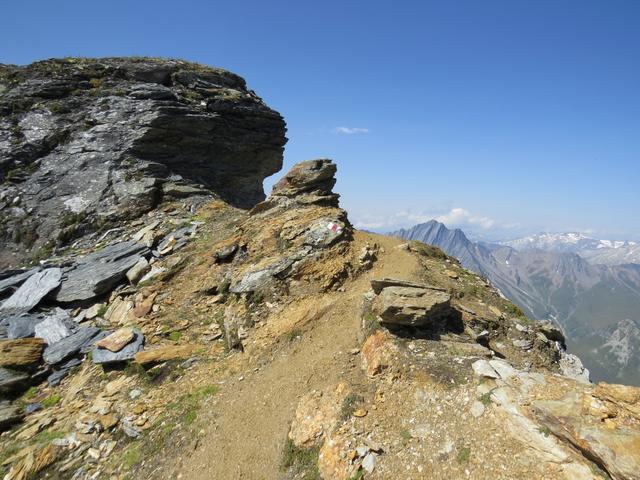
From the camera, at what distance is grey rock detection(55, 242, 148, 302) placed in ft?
75.3

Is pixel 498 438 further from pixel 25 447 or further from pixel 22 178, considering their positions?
pixel 22 178

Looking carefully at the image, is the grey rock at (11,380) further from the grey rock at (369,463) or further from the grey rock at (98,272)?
the grey rock at (369,463)

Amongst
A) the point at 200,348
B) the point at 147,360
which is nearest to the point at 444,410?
the point at 200,348

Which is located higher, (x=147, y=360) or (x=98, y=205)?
(x=98, y=205)

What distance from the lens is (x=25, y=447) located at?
44.3 ft

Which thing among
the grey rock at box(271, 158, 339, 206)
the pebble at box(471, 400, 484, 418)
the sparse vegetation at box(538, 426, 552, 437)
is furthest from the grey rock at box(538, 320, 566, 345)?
the grey rock at box(271, 158, 339, 206)

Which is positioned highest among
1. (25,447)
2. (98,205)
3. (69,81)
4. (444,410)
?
(69,81)

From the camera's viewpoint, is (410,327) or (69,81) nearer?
(410,327)

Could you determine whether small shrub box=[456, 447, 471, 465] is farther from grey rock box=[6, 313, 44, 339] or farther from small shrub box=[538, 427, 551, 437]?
grey rock box=[6, 313, 44, 339]

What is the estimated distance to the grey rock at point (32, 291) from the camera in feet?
73.5

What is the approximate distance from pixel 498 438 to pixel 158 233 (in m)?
26.4

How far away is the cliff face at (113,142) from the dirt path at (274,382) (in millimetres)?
22780

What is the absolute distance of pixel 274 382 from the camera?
1473 cm

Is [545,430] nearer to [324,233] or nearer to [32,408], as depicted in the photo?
[324,233]
